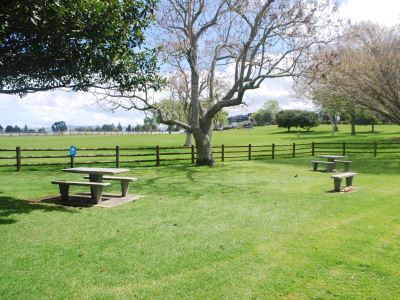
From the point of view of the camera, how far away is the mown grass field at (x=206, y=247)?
16.5 ft

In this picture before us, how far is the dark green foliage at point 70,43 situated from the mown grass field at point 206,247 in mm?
3349

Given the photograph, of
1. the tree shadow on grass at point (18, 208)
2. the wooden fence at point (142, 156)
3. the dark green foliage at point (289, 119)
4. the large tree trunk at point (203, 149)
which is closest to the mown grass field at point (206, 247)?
the tree shadow on grass at point (18, 208)

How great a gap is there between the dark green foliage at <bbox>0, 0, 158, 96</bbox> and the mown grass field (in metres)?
3.35

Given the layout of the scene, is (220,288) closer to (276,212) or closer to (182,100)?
(276,212)

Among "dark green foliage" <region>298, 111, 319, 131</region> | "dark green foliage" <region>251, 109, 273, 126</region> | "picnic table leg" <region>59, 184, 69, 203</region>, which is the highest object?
"dark green foliage" <region>251, 109, 273, 126</region>

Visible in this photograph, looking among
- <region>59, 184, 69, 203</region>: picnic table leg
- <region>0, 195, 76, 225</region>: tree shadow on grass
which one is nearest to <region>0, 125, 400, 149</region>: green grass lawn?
<region>0, 195, 76, 225</region>: tree shadow on grass

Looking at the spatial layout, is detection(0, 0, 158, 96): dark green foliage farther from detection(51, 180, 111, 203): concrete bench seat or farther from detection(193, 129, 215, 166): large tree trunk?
detection(193, 129, 215, 166): large tree trunk

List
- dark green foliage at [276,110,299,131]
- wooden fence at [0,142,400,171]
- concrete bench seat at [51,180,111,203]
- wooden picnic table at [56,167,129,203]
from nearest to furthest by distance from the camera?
wooden picnic table at [56,167,129,203], concrete bench seat at [51,180,111,203], wooden fence at [0,142,400,171], dark green foliage at [276,110,299,131]

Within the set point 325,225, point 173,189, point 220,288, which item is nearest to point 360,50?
point 173,189

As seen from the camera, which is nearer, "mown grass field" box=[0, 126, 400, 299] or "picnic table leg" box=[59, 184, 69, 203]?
"mown grass field" box=[0, 126, 400, 299]

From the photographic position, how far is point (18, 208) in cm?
948

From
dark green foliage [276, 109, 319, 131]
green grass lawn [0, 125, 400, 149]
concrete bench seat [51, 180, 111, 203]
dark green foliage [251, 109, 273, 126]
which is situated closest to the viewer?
concrete bench seat [51, 180, 111, 203]

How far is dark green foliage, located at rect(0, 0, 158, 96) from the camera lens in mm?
7676

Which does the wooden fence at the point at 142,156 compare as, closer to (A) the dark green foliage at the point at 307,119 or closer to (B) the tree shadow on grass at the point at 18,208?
(B) the tree shadow on grass at the point at 18,208
